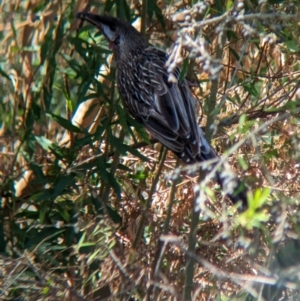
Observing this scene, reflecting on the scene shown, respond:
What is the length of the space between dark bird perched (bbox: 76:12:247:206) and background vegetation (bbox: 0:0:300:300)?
8 centimetres

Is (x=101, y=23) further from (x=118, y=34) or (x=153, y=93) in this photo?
(x=153, y=93)

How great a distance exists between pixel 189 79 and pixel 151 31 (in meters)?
0.56

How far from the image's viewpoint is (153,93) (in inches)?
193

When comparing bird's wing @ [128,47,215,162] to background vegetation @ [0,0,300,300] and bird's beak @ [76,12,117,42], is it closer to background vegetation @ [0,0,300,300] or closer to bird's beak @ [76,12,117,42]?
background vegetation @ [0,0,300,300]

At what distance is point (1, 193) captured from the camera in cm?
483

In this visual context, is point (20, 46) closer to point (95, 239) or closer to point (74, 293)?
point (95, 239)

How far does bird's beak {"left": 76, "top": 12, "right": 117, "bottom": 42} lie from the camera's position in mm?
4738

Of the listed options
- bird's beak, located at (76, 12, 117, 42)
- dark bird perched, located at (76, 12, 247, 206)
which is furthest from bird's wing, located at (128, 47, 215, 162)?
bird's beak, located at (76, 12, 117, 42)

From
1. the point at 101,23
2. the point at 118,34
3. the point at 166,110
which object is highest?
the point at 101,23

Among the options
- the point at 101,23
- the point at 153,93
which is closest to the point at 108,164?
the point at 153,93

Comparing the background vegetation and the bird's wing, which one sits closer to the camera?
the background vegetation

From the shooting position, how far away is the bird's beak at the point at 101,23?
15.5 ft

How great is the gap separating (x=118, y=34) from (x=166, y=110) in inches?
26.0

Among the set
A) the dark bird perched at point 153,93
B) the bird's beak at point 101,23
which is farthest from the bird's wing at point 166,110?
the bird's beak at point 101,23
